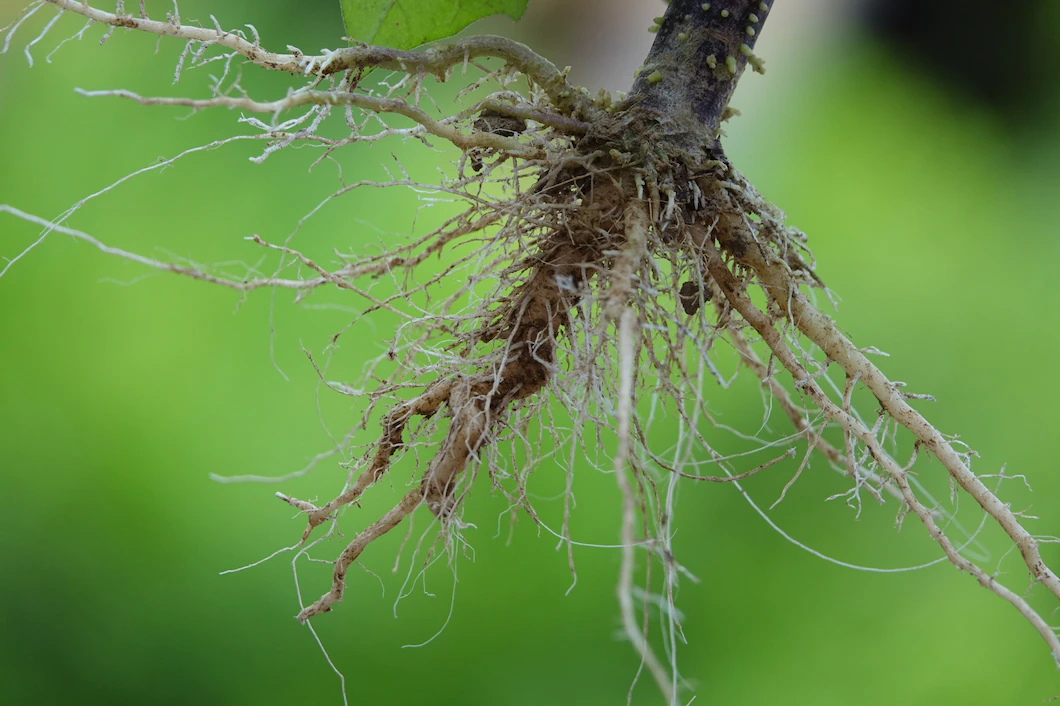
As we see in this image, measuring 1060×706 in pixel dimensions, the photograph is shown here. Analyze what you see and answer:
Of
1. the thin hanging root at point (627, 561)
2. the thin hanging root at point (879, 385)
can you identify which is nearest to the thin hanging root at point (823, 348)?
the thin hanging root at point (879, 385)

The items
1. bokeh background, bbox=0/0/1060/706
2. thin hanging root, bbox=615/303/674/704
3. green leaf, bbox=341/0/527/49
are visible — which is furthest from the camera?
bokeh background, bbox=0/0/1060/706

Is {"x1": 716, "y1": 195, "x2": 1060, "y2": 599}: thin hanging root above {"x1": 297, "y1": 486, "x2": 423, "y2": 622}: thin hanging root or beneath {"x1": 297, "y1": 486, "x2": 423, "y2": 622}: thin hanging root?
above

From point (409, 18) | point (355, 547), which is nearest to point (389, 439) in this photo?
point (355, 547)

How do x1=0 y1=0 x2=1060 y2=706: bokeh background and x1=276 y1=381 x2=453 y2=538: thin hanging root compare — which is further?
x1=0 y1=0 x2=1060 y2=706: bokeh background

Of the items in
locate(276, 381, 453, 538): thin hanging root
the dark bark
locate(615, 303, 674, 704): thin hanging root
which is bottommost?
locate(615, 303, 674, 704): thin hanging root

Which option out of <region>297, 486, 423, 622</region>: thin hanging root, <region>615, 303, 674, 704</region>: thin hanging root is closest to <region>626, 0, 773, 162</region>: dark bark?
<region>615, 303, 674, 704</region>: thin hanging root

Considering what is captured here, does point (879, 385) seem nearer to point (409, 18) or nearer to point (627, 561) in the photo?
point (627, 561)

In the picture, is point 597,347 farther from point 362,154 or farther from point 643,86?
point 362,154

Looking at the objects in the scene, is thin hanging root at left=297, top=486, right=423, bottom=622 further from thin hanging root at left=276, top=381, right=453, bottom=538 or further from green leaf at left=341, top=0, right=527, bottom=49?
green leaf at left=341, top=0, right=527, bottom=49
